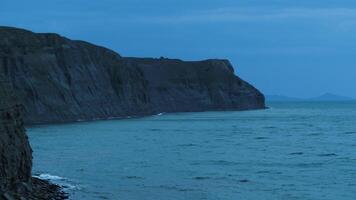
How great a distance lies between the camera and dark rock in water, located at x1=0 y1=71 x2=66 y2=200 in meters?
24.1

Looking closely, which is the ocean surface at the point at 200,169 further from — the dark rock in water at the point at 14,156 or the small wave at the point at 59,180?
the dark rock in water at the point at 14,156

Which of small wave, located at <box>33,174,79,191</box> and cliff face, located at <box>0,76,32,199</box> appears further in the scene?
small wave, located at <box>33,174,79,191</box>

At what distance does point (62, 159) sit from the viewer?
147 ft

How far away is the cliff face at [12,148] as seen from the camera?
24.1 m

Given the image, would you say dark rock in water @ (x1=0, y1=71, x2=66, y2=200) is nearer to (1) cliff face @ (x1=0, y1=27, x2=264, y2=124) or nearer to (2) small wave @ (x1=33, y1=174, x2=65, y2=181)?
(2) small wave @ (x1=33, y1=174, x2=65, y2=181)

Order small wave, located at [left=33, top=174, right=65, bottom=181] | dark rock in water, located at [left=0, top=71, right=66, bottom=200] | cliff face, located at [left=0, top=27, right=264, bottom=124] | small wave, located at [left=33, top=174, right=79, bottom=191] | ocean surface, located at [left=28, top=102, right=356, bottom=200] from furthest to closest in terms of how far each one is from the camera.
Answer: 1. cliff face, located at [left=0, top=27, right=264, bottom=124]
2. small wave, located at [left=33, top=174, right=65, bottom=181]
3. small wave, located at [left=33, top=174, right=79, bottom=191]
4. ocean surface, located at [left=28, top=102, right=356, bottom=200]
5. dark rock in water, located at [left=0, top=71, right=66, bottom=200]

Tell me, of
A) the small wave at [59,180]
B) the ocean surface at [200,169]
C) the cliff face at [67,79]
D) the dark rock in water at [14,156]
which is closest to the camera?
the dark rock in water at [14,156]

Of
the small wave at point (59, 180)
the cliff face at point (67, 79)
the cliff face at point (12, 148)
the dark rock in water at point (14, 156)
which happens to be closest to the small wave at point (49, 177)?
the small wave at point (59, 180)

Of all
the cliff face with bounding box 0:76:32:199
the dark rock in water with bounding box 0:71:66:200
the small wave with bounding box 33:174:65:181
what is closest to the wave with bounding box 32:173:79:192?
the small wave with bounding box 33:174:65:181

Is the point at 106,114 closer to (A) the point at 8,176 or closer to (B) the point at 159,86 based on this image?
(B) the point at 159,86

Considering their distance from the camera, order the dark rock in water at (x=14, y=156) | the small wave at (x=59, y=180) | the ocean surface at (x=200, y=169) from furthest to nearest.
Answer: the small wave at (x=59, y=180)
the ocean surface at (x=200, y=169)
the dark rock in water at (x=14, y=156)

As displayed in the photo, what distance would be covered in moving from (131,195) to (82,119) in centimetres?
8867

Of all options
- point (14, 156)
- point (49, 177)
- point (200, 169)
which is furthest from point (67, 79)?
point (14, 156)

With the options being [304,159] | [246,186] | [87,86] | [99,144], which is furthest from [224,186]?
[87,86]
